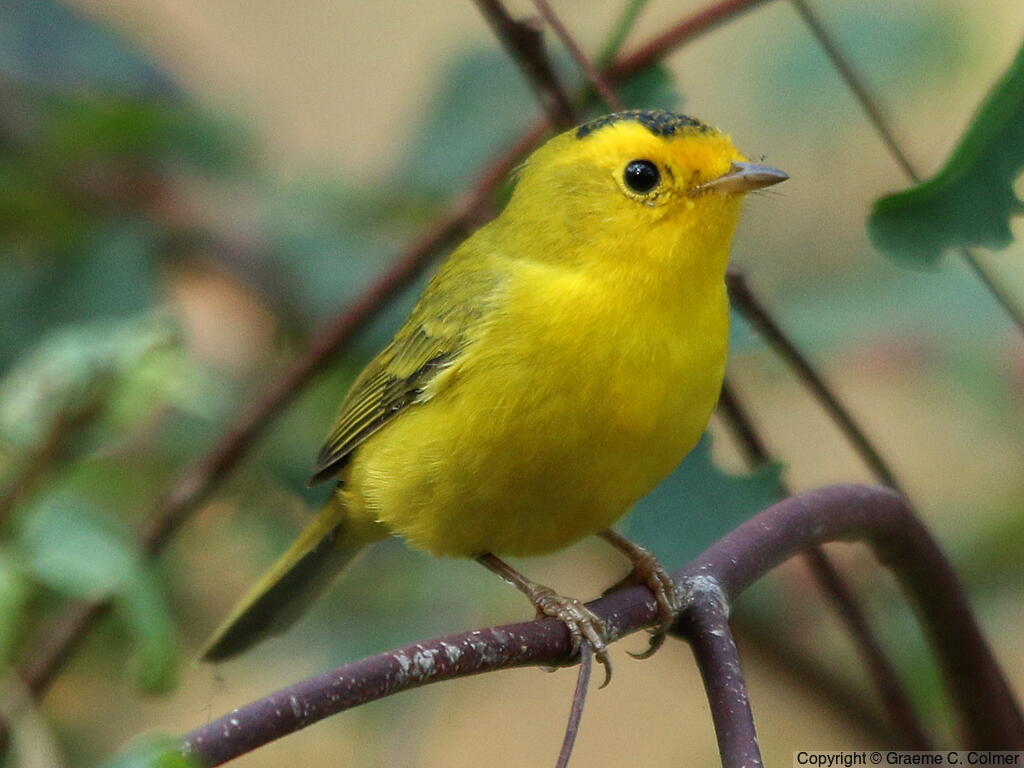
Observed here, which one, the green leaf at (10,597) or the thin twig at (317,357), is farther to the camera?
the thin twig at (317,357)

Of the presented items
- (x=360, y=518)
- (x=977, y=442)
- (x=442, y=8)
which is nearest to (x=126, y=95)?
(x=360, y=518)

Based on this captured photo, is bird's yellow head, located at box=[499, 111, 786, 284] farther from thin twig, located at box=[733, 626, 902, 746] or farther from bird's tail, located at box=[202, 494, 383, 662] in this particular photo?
thin twig, located at box=[733, 626, 902, 746]

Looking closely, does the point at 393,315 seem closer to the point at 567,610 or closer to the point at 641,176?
the point at 641,176

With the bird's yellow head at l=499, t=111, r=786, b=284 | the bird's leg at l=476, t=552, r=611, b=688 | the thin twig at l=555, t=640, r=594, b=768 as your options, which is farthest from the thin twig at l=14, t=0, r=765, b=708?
the thin twig at l=555, t=640, r=594, b=768

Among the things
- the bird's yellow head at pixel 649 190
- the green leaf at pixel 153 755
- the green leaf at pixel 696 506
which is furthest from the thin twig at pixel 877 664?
the green leaf at pixel 153 755

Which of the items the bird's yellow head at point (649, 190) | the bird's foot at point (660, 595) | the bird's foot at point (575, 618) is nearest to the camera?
the bird's foot at point (660, 595)

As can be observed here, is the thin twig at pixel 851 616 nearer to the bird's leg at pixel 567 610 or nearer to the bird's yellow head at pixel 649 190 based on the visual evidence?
the bird's yellow head at pixel 649 190
